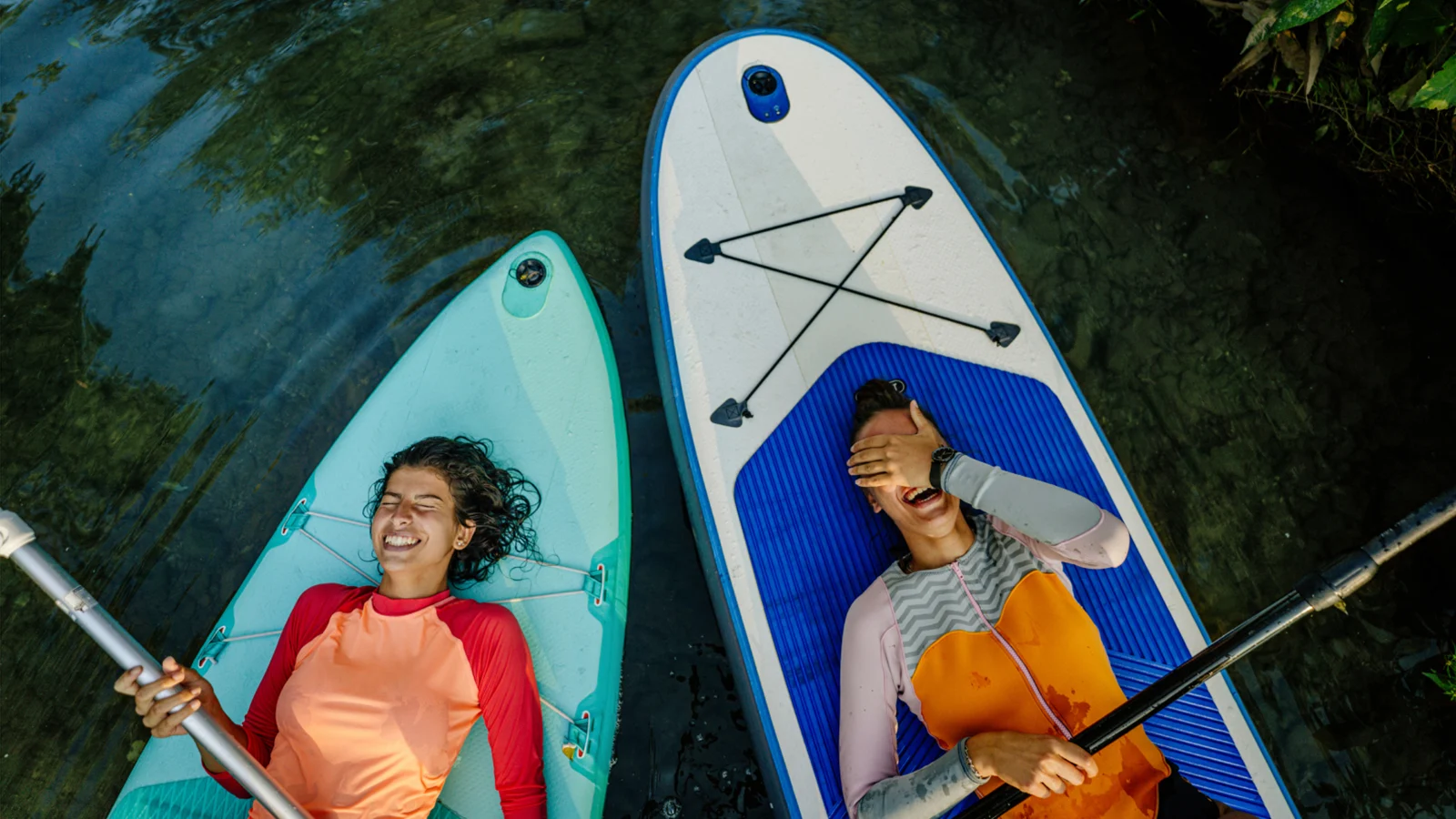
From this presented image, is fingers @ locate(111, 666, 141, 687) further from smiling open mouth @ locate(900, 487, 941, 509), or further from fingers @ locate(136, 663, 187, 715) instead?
smiling open mouth @ locate(900, 487, 941, 509)

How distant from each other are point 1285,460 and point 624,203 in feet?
10.6

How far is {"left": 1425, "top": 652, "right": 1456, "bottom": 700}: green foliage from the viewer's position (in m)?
3.42

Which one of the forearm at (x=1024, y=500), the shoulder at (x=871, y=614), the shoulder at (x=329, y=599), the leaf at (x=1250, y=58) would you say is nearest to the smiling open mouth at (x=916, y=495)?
the forearm at (x=1024, y=500)

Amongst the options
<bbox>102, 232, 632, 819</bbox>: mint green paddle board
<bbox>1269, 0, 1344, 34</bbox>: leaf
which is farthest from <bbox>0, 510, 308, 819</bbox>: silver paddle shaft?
<bbox>1269, 0, 1344, 34</bbox>: leaf

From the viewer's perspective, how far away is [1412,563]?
363 centimetres

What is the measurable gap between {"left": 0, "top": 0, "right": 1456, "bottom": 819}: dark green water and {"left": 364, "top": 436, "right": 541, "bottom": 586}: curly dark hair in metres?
0.64

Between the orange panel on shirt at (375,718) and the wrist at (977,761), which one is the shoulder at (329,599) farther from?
the wrist at (977,761)

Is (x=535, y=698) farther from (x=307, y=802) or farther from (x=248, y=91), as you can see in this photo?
(x=248, y=91)

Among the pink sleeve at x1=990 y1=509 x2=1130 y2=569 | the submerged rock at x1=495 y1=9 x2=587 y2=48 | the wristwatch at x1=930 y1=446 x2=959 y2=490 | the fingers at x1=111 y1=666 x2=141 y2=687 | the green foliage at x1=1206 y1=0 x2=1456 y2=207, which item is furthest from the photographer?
the submerged rock at x1=495 y1=9 x2=587 y2=48

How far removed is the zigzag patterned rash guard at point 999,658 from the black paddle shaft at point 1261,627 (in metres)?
0.22

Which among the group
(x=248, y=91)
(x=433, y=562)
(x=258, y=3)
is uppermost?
(x=258, y=3)

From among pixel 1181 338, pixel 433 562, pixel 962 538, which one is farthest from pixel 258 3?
pixel 1181 338

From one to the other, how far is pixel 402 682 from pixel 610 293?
195 cm

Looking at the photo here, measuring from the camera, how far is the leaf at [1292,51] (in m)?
3.83
